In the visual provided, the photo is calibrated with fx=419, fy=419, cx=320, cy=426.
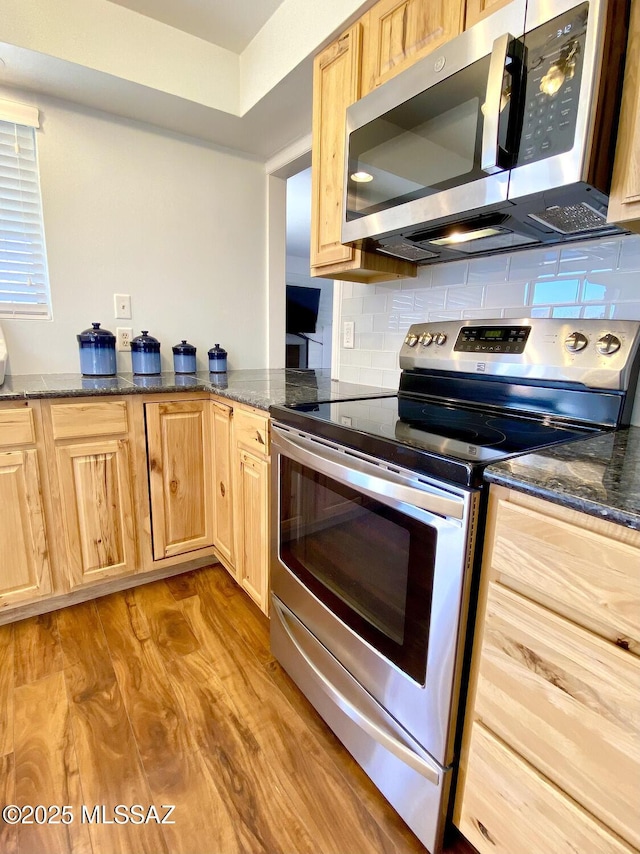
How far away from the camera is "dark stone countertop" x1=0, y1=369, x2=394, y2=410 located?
5.05 feet

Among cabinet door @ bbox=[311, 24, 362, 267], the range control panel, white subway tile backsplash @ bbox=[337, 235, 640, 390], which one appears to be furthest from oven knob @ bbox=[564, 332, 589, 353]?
cabinet door @ bbox=[311, 24, 362, 267]

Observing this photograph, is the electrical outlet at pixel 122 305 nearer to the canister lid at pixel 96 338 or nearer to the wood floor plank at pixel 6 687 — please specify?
the canister lid at pixel 96 338

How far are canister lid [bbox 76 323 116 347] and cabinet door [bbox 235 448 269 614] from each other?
91cm

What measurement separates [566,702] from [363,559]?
19.1 inches

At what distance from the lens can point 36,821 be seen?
101 cm

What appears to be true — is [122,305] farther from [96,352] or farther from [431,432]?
[431,432]

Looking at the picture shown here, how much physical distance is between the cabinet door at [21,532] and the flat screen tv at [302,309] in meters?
5.07

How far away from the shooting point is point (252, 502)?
1616 millimetres

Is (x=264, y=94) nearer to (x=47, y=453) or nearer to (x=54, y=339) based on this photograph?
(x=54, y=339)

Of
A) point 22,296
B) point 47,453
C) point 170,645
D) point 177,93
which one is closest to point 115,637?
point 170,645

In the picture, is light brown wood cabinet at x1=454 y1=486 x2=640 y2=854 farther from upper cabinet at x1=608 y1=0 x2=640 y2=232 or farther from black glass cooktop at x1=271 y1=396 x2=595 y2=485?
upper cabinet at x1=608 y1=0 x2=640 y2=232

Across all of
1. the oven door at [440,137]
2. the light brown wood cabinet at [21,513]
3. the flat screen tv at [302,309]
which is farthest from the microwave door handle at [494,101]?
the flat screen tv at [302,309]

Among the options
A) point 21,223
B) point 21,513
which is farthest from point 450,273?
point 21,223

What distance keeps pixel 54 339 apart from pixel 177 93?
1.30m
